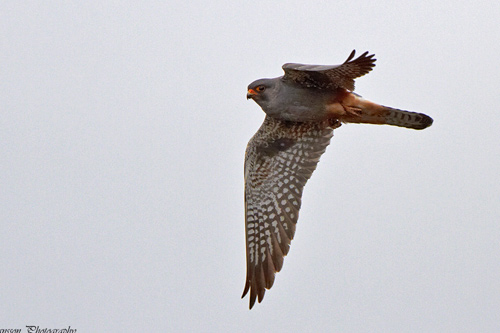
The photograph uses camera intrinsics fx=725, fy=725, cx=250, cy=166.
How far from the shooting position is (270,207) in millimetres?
10492

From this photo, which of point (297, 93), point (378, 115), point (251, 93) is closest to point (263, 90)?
point (251, 93)

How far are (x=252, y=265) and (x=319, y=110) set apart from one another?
2357 mm

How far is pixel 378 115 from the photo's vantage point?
9.36 m

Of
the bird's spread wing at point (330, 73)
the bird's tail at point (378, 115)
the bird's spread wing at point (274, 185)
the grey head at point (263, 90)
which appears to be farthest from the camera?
the bird's spread wing at point (274, 185)

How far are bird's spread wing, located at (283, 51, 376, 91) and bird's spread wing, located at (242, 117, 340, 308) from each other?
0.75 m

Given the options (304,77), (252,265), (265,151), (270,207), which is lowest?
(252,265)

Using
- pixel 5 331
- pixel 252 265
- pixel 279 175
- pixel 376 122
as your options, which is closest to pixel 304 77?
pixel 376 122

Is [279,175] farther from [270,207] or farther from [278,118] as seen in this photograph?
[278,118]

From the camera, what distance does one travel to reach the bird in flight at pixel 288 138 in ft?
30.3

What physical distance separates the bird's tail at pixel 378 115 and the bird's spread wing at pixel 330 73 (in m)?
0.27

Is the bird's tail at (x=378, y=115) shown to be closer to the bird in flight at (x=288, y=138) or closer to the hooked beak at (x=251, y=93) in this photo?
the bird in flight at (x=288, y=138)

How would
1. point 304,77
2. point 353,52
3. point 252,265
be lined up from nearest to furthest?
1. point 353,52
2. point 304,77
3. point 252,265


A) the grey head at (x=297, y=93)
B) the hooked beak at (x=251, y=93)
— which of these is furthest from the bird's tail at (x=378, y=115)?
the hooked beak at (x=251, y=93)

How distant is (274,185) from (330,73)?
7.30ft
